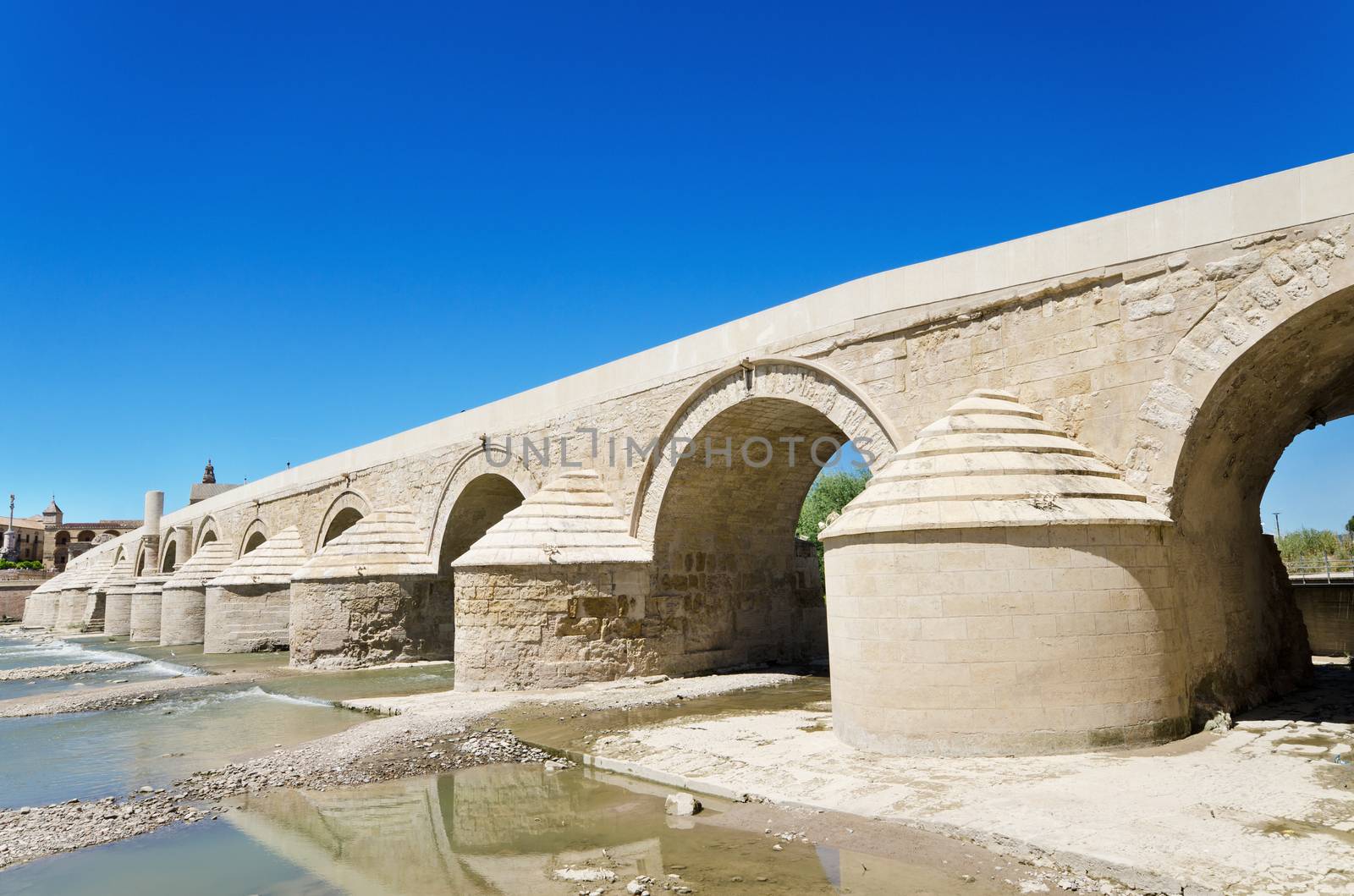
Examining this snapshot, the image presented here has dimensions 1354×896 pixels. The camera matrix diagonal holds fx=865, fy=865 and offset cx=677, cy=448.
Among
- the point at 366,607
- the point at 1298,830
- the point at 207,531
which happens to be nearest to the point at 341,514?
the point at 366,607

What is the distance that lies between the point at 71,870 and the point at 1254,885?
5.43m

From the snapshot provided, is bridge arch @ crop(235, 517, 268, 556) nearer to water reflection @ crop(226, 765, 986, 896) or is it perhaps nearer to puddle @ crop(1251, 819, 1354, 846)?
water reflection @ crop(226, 765, 986, 896)

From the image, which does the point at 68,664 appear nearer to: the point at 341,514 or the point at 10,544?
the point at 341,514

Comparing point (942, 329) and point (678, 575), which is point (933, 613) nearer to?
point (942, 329)

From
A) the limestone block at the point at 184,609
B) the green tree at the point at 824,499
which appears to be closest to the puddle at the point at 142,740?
the limestone block at the point at 184,609

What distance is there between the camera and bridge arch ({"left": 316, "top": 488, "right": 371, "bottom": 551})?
18.8 meters

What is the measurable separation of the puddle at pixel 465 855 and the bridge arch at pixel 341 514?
13.8 m

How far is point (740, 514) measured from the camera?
39.9 ft

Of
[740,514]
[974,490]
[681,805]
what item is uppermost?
[740,514]

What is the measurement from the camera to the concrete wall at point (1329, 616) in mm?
12109

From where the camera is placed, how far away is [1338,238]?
5.80 metres

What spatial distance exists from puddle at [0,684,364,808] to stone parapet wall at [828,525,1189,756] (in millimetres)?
5248

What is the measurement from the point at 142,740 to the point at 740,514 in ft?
24.2

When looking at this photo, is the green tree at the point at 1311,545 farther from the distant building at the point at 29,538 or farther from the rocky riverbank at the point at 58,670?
the distant building at the point at 29,538
